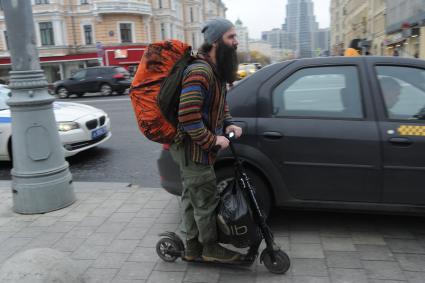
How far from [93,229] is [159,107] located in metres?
1.85

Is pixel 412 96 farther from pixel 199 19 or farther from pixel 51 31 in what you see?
pixel 199 19

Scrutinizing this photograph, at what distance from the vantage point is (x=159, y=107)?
298 centimetres

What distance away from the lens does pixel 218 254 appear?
328 cm

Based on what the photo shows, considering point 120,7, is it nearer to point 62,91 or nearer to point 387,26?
point 62,91

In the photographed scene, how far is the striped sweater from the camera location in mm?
2838

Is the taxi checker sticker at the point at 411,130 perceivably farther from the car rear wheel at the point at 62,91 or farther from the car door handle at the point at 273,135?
the car rear wheel at the point at 62,91

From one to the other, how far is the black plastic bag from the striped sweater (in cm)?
30

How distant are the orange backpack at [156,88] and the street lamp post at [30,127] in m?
2.01

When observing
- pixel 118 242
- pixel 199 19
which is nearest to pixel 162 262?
pixel 118 242

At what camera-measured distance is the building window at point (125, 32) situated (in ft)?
152

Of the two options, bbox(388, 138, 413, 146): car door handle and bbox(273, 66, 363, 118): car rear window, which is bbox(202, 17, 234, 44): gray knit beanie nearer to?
bbox(273, 66, 363, 118): car rear window

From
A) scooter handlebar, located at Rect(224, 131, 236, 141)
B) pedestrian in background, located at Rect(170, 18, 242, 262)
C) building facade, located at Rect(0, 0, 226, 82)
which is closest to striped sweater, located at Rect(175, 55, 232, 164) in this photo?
pedestrian in background, located at Rect(170, 18, 242, 262)

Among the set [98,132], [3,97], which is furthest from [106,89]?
[98,132]

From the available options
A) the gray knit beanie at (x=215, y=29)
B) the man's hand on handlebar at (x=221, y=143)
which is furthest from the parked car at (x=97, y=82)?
the man's hand on handlebar at (x=221, y=143)
